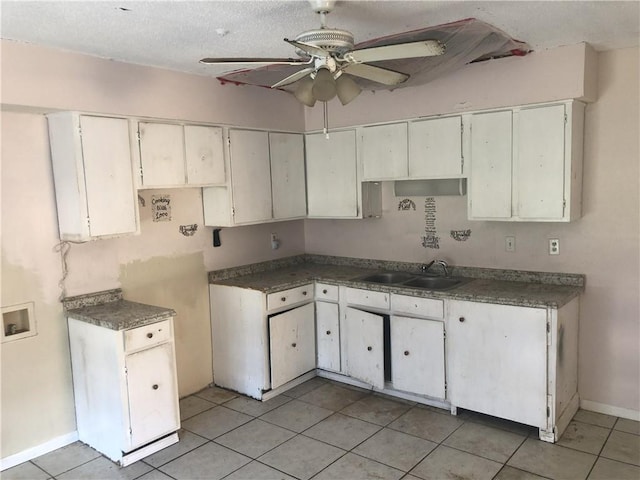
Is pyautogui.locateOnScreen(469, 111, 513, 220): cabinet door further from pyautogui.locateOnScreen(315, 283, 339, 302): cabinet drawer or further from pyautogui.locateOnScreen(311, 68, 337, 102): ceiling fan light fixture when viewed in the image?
pyautogui.locateOnScreen(311, 68, 337, 102): ceiling fan light fixture

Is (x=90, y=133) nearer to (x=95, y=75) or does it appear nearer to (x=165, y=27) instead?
(x=95, y=75)

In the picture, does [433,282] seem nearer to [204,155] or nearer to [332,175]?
[332,175]

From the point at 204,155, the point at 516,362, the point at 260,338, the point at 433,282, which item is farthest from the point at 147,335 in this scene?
the point at 516,362

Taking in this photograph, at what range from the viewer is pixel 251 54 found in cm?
320

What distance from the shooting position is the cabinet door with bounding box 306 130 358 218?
13.9 ft

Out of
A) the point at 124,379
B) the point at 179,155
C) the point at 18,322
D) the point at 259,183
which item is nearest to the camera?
the point at 124,379

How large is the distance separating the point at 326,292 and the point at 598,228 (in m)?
2.02

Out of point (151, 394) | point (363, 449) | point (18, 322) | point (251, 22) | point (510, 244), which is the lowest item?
point (363, 449)

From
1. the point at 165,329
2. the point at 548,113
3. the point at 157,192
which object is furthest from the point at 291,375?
the point at 548,113

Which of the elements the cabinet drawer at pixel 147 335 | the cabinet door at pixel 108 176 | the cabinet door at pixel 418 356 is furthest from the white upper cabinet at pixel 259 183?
the cabinet door at pixel 418 356

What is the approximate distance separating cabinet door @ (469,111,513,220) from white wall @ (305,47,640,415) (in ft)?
0.50

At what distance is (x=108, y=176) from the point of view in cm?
315

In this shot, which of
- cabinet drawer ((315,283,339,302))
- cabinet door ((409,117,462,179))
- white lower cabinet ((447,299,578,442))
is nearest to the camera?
white lower cabinet ((447,299,578,442))

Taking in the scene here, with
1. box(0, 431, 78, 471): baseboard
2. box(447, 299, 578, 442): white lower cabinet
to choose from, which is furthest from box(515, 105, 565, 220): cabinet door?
box(0, 431, 78, 471): baseboard
